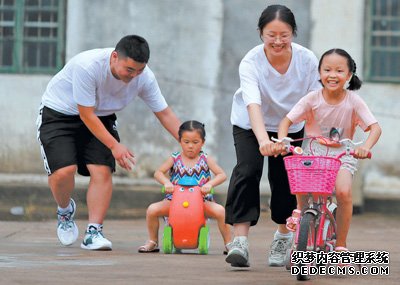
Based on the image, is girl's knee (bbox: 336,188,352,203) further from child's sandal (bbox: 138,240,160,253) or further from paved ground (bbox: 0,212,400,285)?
child's sandal (bbox: 138,240,160,253)

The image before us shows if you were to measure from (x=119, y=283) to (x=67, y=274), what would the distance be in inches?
22.9

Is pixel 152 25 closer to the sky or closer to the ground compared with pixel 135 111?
closer to the sky

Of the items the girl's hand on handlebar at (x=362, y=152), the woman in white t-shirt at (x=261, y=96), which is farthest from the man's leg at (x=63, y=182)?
the girl's hand on handlebar at (x=362, y=152)

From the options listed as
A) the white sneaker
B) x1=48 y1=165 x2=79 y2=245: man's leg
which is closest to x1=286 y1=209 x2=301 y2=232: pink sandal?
x1=48 y1=165 x2=79 y2=245: man's leg

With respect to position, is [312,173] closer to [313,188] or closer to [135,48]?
[313,188]

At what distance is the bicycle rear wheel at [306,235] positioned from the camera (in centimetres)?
765

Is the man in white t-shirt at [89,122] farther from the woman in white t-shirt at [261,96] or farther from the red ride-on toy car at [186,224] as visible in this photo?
the woman in white t-shirt at [261,96]

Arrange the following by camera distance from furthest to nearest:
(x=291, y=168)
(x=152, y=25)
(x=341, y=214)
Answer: (x=152, y=25), (x=341, y=214), (x=291, y=168)

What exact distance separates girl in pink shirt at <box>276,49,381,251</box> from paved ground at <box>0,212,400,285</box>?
0.46 metres

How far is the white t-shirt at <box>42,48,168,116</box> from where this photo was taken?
9758 mm

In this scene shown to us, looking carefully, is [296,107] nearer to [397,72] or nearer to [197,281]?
[197,281]

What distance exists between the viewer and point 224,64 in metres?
14.8

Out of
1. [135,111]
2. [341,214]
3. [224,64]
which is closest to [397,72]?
[224,64]

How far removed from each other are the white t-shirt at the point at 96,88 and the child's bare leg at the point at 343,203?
7.86ft
